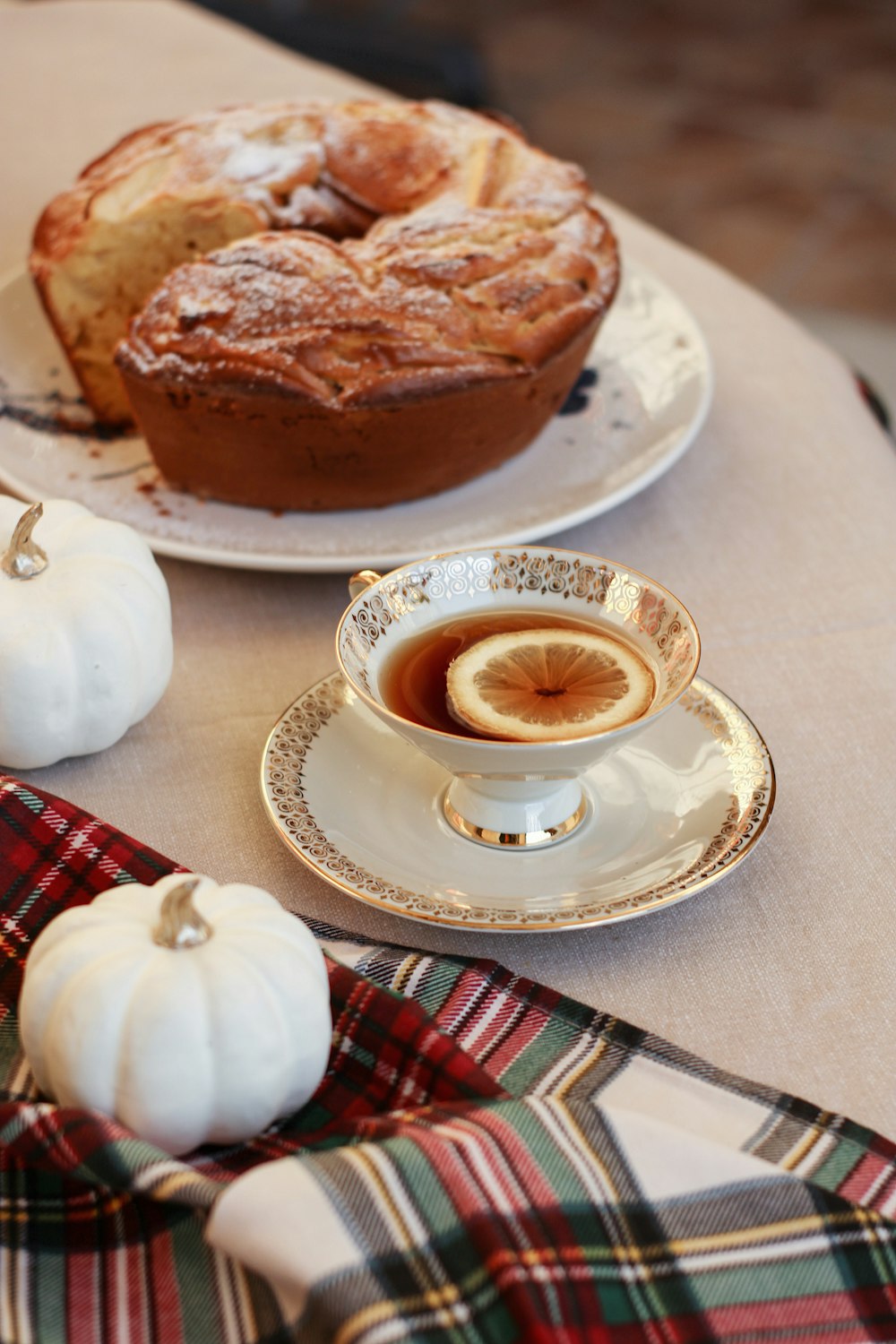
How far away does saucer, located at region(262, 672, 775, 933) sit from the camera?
0.81m

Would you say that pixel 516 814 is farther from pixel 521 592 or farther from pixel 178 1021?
pixel 178 1021

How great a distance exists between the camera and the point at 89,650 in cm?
93

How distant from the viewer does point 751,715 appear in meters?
1.05

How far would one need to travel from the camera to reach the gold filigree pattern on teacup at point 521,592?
2.91ft

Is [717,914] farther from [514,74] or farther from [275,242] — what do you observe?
[514,74]

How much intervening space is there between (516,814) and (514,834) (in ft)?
0.04

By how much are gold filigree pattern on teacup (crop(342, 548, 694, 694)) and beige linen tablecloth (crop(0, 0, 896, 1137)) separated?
15cm

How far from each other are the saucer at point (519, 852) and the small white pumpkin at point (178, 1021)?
141mm

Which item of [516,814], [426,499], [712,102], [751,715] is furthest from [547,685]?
[712,102]

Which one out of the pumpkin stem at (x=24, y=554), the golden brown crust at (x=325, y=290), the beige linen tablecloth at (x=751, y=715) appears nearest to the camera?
the beige linen tablecloth at (x=751, y=715)

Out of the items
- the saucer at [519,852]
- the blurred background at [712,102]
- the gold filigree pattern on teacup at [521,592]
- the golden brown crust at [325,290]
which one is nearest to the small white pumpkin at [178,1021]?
the saucer at [519,852]

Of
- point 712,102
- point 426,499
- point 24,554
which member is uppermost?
point 24,554

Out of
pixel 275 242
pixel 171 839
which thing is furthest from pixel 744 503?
pixel 171 839

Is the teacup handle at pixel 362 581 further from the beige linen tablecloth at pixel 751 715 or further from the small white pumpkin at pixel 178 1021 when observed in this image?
the small white pumpkin at pixel 178 1021
